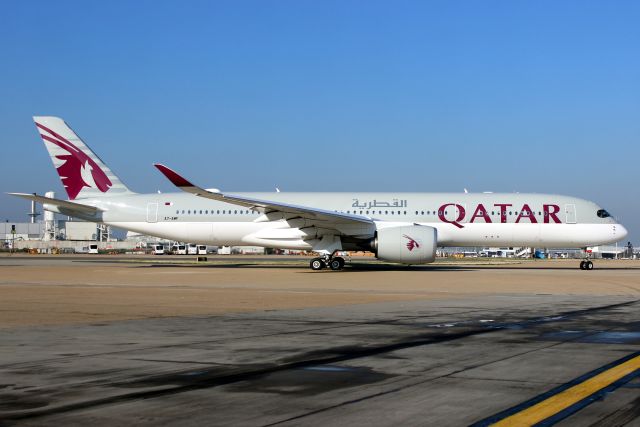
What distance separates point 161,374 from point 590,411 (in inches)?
154

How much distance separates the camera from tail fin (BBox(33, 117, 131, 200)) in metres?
37.9

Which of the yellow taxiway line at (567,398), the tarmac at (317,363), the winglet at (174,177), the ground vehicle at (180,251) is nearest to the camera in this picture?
the yellow taxiway line at (567,398)

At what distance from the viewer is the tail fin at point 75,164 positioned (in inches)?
1494

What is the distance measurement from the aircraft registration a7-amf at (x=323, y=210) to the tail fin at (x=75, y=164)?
53 mm

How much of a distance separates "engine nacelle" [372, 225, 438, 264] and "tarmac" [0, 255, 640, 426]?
16.3m

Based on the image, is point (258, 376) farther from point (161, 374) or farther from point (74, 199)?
point (74, 199)

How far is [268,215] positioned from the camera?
3403cm

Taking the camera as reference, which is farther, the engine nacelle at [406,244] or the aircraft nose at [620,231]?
the aircraft nose at [620,231]

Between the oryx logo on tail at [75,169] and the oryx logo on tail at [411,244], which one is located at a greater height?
the oryx logo on tail at [75,169]

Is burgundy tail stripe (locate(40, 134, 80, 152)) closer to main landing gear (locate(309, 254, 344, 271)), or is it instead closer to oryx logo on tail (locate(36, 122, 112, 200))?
oryx logo on tail (locate(36, 122, 112, 200))

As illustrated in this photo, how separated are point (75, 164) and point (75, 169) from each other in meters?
0.27

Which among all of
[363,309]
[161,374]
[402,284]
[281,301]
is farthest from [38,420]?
[402,284]

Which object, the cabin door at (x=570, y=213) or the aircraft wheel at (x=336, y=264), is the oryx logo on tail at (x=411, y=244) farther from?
the cabin door at (x=570, y=213)

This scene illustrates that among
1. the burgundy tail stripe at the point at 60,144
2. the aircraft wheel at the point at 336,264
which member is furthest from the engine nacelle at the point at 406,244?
the burgundy tail stripe at the point at 60,144
